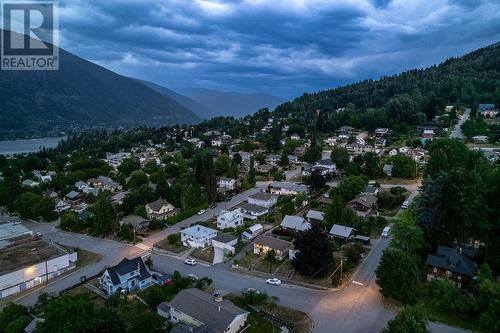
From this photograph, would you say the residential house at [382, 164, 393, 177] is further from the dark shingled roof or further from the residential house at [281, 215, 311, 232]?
the dark shingled roof

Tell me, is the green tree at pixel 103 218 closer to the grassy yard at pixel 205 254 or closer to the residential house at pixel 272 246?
the grassy yard at pixel 205 254

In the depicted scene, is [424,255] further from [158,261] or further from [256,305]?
[158,261]

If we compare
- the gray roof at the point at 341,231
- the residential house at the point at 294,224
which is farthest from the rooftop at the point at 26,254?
the gray roof at the point at 341,231

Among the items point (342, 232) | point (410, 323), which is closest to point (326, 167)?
point (342, 232)

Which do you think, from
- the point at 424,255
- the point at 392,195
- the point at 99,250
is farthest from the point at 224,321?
the point at 392,195

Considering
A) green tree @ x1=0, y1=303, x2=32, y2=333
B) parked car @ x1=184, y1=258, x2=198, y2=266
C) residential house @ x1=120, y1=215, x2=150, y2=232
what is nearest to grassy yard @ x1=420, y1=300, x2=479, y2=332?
parked car @ x1=184, y1=258, x2=198, y2=266
